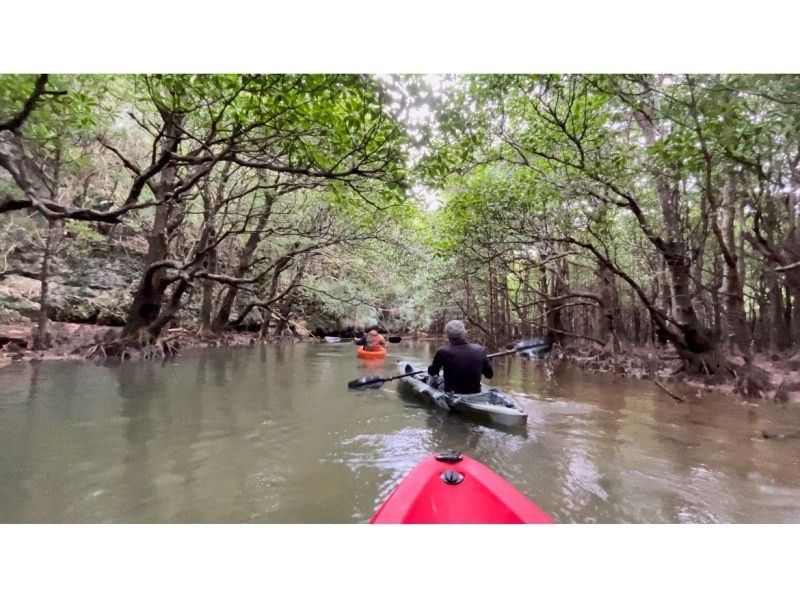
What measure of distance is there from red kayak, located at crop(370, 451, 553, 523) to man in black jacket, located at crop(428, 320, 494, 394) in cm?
182

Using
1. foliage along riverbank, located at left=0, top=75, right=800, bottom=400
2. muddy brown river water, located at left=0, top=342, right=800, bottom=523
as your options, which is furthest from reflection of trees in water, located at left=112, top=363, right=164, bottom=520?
foliage along riverbank, located at left=0, top=75, right=800, bottom=400

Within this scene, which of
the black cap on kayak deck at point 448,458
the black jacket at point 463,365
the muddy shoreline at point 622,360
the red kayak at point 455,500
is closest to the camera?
the red kayak at point 455,500

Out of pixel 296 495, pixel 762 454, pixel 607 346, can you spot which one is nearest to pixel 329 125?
pixel 296 495

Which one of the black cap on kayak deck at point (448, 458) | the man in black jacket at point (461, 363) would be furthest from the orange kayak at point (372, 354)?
the black cap on kayak deck at point (448, 458)

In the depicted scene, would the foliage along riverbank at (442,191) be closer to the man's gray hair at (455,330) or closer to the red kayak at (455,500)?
the man's gray hair at (455,330)

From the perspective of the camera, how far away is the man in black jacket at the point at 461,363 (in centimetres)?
398

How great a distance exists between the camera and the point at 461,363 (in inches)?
161

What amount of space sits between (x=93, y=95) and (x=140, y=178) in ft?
2.53

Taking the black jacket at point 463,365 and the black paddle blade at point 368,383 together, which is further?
the black paddle blade at point 368,383

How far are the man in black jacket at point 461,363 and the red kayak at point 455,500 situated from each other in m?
1.82

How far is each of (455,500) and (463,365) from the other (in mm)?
2108

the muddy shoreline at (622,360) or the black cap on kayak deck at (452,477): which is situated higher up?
the muddy shoreline at (622,360)

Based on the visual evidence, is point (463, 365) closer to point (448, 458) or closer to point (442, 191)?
point (448, 458)
